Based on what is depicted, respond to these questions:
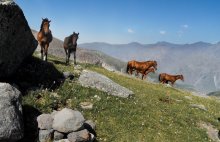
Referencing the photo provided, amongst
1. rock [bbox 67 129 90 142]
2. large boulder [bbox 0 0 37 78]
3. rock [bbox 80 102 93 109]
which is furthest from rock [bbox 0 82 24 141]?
rock [bbox 80 102 93 109]

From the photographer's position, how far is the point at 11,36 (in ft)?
73.4

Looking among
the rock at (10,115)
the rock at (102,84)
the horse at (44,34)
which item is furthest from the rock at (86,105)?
the horse at (44,34)

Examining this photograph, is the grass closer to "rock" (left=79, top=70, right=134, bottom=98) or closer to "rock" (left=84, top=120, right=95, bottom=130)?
"rock" (left=84, top=120, right=95, bottom=130)

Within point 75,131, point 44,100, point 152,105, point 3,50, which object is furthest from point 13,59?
point 152,105

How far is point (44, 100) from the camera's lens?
74.3 ft

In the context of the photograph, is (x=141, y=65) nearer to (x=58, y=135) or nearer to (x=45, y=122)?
(x=45, y=122)

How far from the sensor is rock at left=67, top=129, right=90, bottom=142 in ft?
59.3

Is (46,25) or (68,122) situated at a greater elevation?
(46,25)

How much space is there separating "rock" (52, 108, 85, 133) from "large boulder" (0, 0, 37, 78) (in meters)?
6.02

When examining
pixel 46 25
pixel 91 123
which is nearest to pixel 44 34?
pixel 46 25

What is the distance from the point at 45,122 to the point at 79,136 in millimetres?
2131

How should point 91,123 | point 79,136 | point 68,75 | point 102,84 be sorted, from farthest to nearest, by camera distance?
point 68,75, point 102,84, point 91,123, point 79,136

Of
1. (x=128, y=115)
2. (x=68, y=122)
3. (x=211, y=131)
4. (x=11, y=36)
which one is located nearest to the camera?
(x=68, y=122)

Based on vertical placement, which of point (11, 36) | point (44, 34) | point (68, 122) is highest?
point (44, 34)
